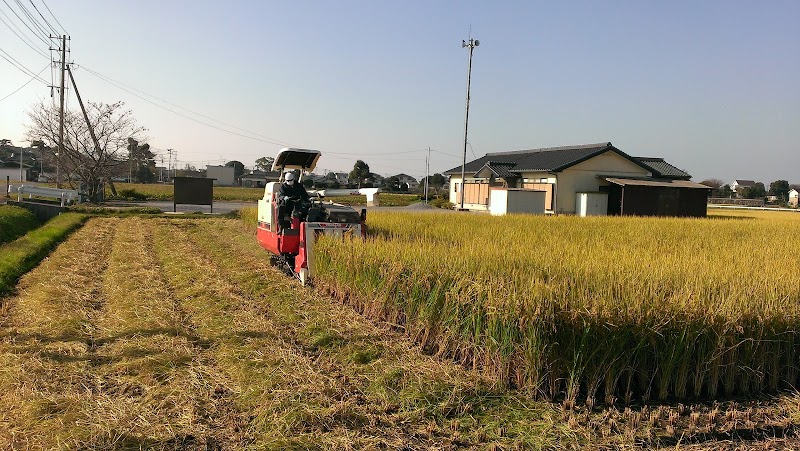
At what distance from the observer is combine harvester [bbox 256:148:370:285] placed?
25.8ft

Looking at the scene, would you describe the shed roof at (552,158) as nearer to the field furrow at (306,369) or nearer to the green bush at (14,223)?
the green bush at (14,223)

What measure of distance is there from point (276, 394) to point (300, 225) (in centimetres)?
457

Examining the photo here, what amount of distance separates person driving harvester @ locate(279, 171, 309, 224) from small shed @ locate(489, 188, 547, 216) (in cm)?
1727

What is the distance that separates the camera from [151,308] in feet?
20.8

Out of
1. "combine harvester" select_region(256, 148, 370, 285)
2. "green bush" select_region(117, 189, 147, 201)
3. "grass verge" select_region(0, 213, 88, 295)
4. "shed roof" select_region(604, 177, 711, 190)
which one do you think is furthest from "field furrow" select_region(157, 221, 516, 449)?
"green bush" select_region(117, 189, 147, 201)

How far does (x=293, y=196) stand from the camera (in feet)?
28.6

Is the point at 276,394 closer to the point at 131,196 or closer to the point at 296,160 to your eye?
the point at 296,160

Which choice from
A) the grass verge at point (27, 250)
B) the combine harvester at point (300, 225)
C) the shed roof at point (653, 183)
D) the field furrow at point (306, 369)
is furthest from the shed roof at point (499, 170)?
the field furrow at point (306, 369)

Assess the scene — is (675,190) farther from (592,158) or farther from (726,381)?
(726,381)

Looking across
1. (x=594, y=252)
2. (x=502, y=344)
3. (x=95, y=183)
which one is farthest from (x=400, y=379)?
(x=95, y=183)

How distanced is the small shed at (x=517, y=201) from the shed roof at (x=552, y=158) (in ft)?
13.3

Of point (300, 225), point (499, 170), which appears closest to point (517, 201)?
point (499, 170)

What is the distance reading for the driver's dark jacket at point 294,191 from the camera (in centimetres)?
871

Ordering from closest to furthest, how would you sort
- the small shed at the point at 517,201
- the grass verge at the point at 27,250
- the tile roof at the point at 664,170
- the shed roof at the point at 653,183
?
1. the grass verge at the point at 27,250
2. the small shed at the point at 517,201
3. the shed roof at the point at 653,183
4. the tile roof at the point at 664,170
